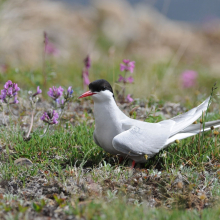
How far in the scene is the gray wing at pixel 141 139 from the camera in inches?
107

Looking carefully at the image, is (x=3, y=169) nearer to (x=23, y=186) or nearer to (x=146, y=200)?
(x=23, y=186)

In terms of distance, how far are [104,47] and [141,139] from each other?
370 inches

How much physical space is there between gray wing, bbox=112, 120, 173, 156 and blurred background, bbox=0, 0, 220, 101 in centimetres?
120

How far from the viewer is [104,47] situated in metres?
11.9

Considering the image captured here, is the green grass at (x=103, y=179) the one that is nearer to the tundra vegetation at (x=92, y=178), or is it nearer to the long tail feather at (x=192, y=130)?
the tundra vegetation at (x=92, y=178)

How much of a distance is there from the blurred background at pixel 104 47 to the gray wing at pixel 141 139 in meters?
1.20

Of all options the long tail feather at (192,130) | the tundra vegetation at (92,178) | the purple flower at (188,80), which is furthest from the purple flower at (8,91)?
the purple flower at (188,80)

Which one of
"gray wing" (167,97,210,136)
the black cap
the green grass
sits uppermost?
the black cap

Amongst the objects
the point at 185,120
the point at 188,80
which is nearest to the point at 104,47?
the point at 188,80

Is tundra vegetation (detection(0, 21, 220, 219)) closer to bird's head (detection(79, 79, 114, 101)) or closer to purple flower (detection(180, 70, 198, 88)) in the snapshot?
bird's head (detection(79, 79, 114, 101))

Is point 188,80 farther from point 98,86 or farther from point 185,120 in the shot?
point 98,86

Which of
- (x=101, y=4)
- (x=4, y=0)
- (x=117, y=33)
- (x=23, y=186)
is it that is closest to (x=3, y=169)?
(x=23, y=186)

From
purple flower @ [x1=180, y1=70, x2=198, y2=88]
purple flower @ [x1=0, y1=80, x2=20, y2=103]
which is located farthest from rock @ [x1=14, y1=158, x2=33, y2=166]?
purple flower @ [x1=180, y1=70, x2=198, y2=88]

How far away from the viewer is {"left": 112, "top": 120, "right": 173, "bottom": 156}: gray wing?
2.73 metres
